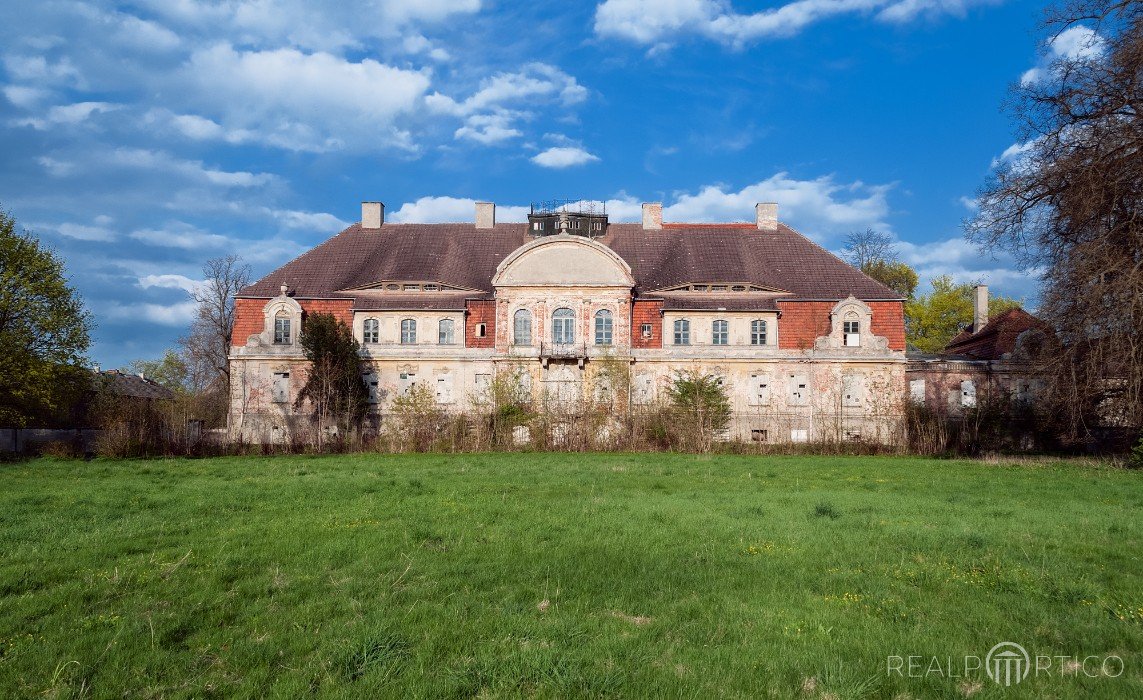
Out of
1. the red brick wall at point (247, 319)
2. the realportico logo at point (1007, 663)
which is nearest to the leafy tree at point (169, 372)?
the red brick wall at point (247, 319)

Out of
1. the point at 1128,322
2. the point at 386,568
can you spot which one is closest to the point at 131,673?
the point at 386,568

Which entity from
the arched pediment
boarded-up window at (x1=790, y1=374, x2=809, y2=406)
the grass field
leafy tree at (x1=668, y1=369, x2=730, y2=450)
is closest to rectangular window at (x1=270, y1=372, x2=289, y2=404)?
the arched pediment

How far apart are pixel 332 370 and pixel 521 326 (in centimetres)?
1079

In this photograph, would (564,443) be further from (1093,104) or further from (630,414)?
(1093,104)

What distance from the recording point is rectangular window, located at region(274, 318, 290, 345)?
40.9 m

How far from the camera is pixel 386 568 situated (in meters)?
8.18

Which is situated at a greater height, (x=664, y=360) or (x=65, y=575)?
(x=664, y=360)

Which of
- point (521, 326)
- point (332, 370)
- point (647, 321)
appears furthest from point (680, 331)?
point (332, 370)

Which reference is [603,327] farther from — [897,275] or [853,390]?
[897,275]

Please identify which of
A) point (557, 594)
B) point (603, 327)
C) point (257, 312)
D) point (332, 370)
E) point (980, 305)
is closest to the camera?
point (557, 594)

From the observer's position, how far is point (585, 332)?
40469 mm

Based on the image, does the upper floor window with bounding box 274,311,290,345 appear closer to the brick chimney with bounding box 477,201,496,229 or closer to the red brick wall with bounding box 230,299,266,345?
the red brick wall with bounding box 230,299,266,345

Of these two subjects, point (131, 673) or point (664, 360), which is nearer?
point (131, 673)

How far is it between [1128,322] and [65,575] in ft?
80.1
